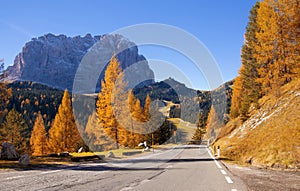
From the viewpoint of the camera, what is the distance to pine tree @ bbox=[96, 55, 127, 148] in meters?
30.9

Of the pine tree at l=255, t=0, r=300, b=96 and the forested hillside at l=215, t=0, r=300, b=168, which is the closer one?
the forested hillside at l=215, t=0, r=300, b=168

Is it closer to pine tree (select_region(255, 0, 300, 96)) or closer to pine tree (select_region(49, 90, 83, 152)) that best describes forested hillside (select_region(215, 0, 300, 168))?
pine tree (select_region(255, 0, 300, 96))

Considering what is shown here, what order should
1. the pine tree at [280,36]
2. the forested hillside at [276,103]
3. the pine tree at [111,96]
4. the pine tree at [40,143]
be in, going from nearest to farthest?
1. the forested hillside at [276,103]
2. the pine tree at [280,36]
3. the pine tree at [111,96]
4. the pine tree at [40,143]

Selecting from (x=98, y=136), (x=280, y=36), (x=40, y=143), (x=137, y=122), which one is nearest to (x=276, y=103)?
(x=280, y=36)

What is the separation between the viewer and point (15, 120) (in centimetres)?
4641

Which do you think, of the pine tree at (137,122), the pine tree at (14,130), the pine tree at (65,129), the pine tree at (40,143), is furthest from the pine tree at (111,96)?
the pine tree at (40,143)

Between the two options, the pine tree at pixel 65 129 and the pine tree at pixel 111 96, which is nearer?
the pine tree at pixel 111 96

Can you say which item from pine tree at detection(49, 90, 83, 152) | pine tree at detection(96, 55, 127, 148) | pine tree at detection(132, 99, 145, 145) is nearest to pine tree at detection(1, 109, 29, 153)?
pine tree at detection(49, 90, 83, 152)

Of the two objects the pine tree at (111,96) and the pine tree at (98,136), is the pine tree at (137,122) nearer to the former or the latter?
the pine tree at (98,136)

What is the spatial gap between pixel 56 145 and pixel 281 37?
36.3 metres

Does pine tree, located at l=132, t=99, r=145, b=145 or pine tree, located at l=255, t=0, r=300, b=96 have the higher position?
pine tree, located at l=255, t=0, r=300, b=96

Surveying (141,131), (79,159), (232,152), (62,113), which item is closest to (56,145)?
(62,113)

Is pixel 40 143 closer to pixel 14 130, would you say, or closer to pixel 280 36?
pixel 14 130

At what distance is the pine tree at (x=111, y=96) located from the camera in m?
30.9
